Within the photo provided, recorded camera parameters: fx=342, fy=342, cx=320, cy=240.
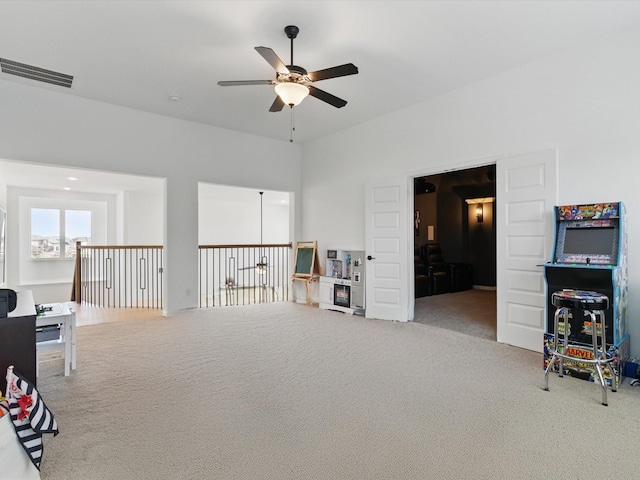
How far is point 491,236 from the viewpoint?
8.48 metres

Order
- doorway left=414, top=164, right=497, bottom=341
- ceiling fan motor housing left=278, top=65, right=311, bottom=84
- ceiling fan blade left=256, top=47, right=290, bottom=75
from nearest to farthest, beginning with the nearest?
1. ceiling fan blade left=256, top=47, right=290, bottom=75
2. ceiling fan motor housing left=278, top=65, right=311, bottom=84
3. doorway left=414, top=164, right=497, bottom=341

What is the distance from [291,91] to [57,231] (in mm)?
9378

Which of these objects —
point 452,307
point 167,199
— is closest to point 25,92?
point 167,199

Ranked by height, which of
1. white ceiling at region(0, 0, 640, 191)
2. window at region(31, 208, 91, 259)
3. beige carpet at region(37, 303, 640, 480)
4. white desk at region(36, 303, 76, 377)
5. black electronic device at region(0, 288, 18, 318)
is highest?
white ceiling at region(0, 0, 640, 191)

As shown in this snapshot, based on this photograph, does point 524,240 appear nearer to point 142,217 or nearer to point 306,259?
point 306,259

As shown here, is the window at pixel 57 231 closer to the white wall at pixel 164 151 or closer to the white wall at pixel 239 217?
the white wall at pixel 239 217

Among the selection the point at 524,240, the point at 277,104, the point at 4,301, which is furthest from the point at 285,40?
the point at 524,240

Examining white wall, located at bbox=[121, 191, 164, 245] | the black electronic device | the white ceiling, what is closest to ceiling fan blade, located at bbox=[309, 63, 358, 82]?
the white ceiling

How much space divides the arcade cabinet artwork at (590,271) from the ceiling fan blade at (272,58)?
2932 mm

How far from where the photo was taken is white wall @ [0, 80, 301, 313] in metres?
4.50

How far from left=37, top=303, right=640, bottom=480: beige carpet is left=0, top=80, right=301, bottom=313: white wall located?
7.18 feet

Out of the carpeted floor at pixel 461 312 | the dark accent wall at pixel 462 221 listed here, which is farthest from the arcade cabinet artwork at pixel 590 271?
the dark accent wall at pixel 462 221

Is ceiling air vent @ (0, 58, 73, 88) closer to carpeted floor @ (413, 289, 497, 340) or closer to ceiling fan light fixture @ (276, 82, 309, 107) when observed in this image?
ceiling fan light fixture @ (276, 82, 309, 107)

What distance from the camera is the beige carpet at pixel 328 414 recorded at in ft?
6.10
